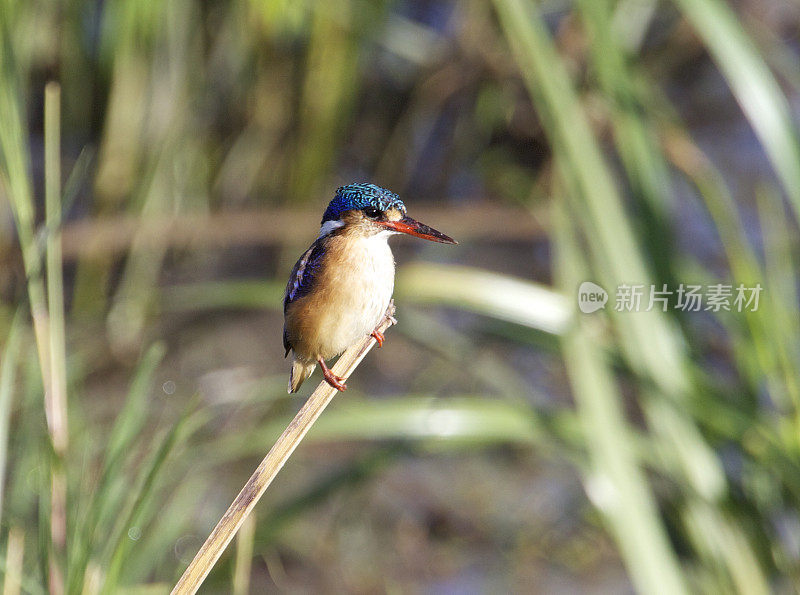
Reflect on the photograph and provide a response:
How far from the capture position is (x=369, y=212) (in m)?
1.09

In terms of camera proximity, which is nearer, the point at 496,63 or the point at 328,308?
the point at 328,308

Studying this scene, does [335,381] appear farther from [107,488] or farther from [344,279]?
[107,488]

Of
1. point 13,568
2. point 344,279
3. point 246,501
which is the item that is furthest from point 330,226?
point 13,568

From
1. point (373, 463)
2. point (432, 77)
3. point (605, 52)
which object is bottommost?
point (373, 463)

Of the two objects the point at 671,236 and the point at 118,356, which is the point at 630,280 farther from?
the point at 118,356

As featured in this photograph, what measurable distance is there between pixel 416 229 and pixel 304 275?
1.12ft

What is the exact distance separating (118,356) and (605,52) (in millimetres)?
2094

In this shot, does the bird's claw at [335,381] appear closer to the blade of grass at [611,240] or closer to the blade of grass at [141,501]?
the blade of grass at [141,501]

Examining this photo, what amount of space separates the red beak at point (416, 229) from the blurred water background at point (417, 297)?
34cm

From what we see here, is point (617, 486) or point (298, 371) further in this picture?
point (617, 486)

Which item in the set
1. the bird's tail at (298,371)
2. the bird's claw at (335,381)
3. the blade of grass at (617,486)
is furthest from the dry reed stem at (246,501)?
the blade of grass at (617,486)

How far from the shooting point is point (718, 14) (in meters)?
1.97

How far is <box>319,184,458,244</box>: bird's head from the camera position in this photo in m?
1.05

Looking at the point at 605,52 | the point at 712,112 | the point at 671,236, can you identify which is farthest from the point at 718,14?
the point at 712,112
